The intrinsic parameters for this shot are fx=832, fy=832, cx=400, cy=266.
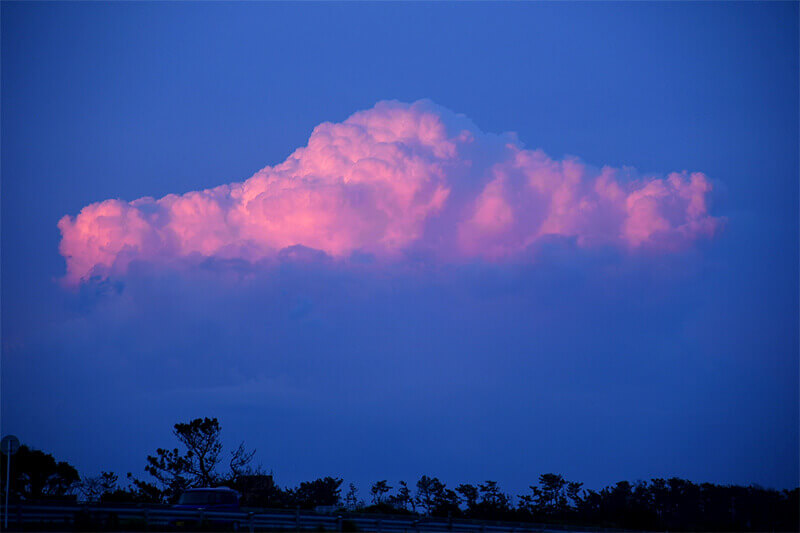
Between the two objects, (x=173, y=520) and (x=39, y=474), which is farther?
(x=39, y=474)

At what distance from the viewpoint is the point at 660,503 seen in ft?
274

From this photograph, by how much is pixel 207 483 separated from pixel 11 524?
3739 cm

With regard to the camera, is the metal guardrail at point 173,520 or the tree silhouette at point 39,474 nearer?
the metal guardrail at point 173,520

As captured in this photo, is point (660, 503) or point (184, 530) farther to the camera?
point (660, 503)

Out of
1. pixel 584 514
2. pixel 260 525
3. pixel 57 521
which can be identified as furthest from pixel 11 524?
pixel 584 514

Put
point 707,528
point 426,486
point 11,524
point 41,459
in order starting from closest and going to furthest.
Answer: point 11,524 < point 707,528 < point 41,459 < point 426,486

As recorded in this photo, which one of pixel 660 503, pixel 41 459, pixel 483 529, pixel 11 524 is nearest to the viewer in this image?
pixel 11 524

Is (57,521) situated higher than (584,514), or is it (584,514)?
(57,521)

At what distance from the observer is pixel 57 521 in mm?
28766

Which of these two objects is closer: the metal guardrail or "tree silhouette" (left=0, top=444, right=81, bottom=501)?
the metal guardrail

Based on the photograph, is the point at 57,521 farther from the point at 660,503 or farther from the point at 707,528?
the point at 660,503

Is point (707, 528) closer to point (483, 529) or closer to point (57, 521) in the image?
point (483, 529)

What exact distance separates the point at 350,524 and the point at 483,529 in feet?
22.2

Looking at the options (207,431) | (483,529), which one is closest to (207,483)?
(207,431)
